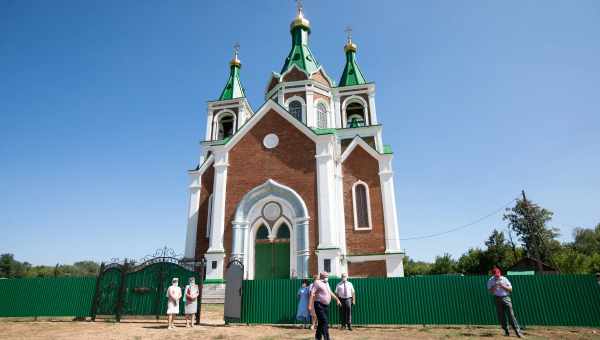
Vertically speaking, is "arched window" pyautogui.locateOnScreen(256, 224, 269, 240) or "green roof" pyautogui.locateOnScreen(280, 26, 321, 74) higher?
"green roof" pyautogui.locateOnScreen(280, 26, 321, 74)

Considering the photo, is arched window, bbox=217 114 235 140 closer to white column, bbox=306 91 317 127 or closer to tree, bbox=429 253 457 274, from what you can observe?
white column, bbox=306 91 317 127

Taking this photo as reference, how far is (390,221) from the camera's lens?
19484 millimetres

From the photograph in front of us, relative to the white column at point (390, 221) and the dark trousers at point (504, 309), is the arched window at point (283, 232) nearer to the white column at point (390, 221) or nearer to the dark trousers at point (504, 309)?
the white column at point (390, 221)

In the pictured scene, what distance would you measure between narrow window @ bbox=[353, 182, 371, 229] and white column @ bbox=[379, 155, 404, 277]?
931mm

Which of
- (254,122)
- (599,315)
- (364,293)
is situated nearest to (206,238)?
(254,122)

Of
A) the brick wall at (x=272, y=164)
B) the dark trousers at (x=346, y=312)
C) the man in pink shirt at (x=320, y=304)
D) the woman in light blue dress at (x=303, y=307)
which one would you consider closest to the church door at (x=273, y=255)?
the brick wall at (x=272, y=164)

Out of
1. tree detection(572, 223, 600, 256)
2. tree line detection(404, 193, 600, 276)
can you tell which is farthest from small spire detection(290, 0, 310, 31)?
tree detection(572, 223, 600, 256)

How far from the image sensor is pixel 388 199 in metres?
20.1

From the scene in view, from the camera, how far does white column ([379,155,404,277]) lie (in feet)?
60.1

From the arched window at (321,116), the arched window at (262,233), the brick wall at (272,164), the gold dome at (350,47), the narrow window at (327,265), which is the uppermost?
the gold dome at (350,47)

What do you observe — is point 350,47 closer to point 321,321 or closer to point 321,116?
point 321,116

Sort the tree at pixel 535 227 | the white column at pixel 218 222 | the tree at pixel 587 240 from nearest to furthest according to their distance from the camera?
the white column at pixel 218 222 < the tree at pixel 535 227 < the tree at pixel 587 240

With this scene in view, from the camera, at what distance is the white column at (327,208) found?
15.6 metres

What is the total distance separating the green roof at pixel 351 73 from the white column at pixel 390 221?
8163mm
